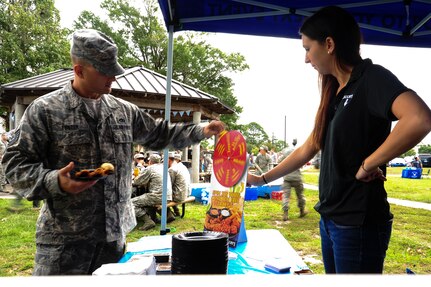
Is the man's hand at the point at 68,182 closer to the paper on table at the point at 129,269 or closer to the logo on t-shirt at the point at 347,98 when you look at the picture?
the paper on table at the point at 129,269

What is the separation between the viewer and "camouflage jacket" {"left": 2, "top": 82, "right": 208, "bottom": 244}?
5.28 ft

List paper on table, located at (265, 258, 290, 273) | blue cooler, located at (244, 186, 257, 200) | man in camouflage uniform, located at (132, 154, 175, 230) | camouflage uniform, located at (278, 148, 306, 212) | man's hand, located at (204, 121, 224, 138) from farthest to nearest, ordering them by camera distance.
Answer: blue cooler, located at (244, 186, 257, 200) → camouflage uniform, located at (278, 148, 306, 212) → man in camouflage uniform, located at (132, 154, 175, 230) → man's hand, located at (204, 121, 224, 138) → paper on table, located at (265, 258, 290, 273)

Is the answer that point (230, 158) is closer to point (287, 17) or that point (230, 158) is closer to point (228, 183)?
point (228, 183)

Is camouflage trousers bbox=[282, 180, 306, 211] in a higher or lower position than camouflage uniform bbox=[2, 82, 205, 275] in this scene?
lower

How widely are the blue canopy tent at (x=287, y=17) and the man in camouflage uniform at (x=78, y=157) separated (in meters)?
1.69

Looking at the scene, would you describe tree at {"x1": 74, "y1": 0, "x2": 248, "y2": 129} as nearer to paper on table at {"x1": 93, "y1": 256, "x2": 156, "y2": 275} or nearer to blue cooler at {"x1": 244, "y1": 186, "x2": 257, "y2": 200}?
blue cooler at {"x1": 244, "y1": 186, "x2": 257, "y2": 200}

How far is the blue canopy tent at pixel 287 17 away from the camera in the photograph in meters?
3.31

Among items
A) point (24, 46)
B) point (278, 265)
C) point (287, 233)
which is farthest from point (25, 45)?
point (278, 265)

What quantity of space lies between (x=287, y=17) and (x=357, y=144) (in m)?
2.54

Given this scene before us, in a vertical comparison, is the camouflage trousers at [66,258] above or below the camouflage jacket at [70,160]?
below

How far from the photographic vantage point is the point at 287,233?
6.52 m

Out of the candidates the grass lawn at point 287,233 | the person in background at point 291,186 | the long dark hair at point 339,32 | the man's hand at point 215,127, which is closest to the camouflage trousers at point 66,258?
the man's hand at point 215,127

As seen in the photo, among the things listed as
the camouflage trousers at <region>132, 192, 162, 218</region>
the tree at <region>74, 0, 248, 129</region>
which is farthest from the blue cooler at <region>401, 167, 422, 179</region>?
the camouflage trousers at <region>132, 192, 162, 218</region>

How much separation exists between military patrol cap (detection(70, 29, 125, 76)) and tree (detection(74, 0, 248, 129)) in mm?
26469
